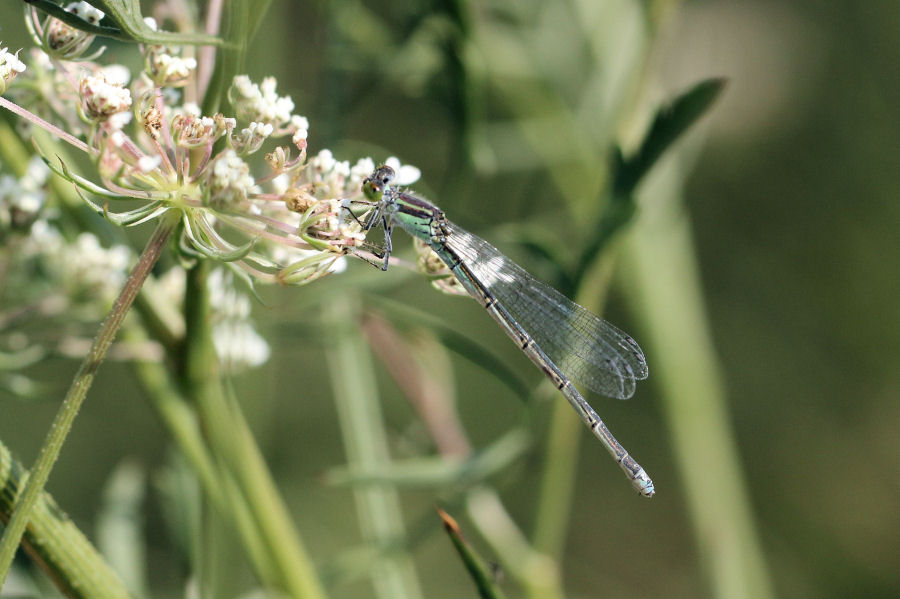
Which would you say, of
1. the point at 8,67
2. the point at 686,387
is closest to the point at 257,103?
the point at 8,67

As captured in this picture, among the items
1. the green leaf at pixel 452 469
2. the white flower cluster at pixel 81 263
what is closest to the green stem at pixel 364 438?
the green leaf at pixel 452 469

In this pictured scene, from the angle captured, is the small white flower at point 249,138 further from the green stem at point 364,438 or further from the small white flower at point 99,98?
the green stem at point 364,438

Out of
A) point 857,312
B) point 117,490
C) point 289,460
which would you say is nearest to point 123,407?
point 289,460

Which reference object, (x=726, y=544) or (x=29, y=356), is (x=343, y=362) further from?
(x=726, y=544)

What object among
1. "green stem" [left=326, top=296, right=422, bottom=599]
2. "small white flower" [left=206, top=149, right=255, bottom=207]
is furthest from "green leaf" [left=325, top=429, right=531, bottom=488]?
"small white flower" [left=206, top=149, right=255, bottom=207]

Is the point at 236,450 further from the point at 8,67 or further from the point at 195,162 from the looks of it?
the point at 8,67

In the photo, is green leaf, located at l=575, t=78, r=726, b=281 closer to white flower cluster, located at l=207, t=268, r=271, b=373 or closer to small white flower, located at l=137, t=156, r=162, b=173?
white flower cluster, located at l=207, t=268, r=271, b=373
